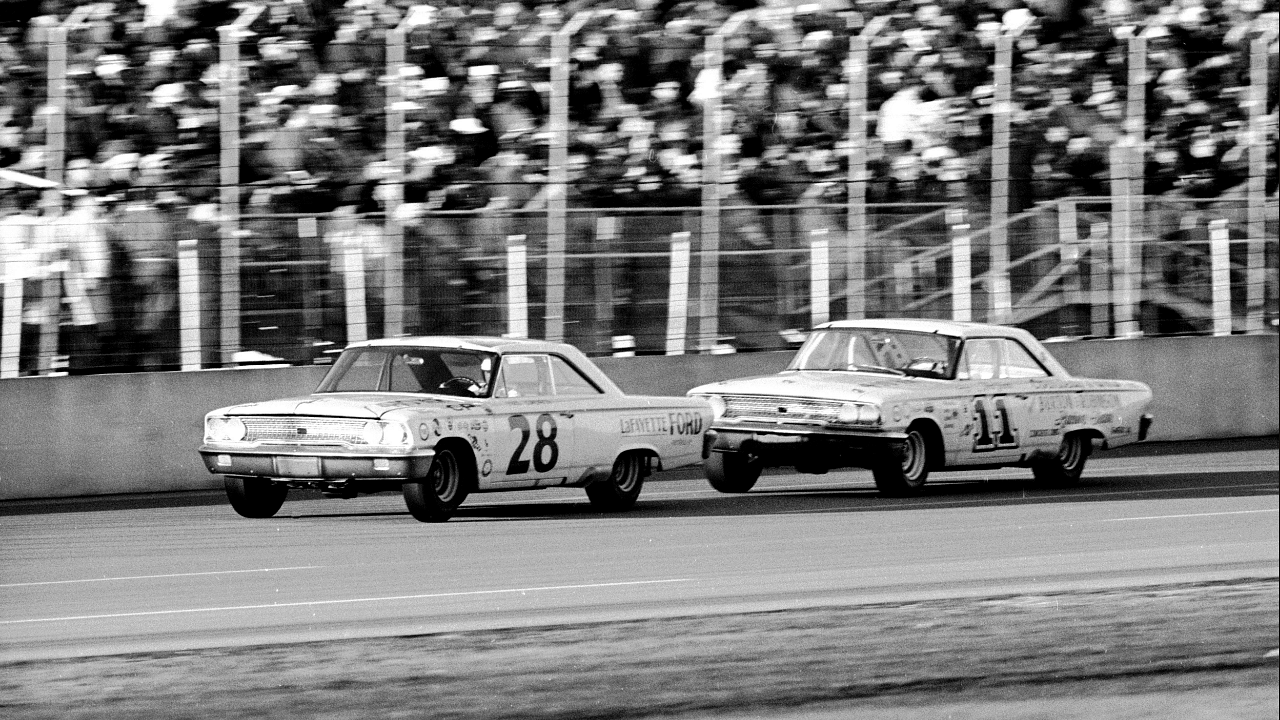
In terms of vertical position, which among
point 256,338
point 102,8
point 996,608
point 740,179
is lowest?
point 996,608

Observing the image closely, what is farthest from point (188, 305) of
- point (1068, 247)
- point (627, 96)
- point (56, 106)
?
point (1068, 247)

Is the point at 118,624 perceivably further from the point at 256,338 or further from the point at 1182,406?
the point at 1182,406

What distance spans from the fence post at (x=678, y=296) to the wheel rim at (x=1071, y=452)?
11.0ft

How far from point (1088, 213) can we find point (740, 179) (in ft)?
11.6

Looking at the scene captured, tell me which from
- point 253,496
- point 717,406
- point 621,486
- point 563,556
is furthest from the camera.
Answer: point 717,406

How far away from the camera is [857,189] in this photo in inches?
663

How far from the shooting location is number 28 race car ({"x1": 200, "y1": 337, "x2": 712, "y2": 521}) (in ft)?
36.6

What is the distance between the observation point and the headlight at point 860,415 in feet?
43.0

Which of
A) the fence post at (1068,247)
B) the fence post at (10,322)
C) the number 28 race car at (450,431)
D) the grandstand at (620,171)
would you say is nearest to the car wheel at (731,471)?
the number 28 race car at (450,431)

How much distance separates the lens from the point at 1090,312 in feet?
60.1

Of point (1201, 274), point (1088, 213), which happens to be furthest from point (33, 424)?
point (1201, 274)

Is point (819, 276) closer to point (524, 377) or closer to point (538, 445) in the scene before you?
point (524, 377)

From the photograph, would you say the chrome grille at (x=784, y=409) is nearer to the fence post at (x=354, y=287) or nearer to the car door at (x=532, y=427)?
the car door at (x=532, y=427)

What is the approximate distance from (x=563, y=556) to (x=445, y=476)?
162 centimetres
